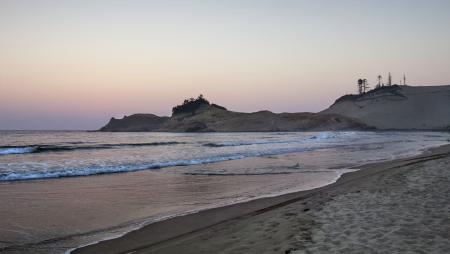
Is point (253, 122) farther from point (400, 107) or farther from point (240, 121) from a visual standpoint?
point (400, 107)

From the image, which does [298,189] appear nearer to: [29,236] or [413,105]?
[29,236]

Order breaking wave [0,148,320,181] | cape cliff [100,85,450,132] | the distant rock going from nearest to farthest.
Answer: breaking wave [0,148,320,181]
cape cliff [100,85,450,132]
the distant rock

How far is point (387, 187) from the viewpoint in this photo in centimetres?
1024

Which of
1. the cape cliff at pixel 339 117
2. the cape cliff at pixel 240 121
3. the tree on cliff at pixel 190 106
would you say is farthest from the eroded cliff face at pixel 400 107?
the tree on cliff at pixel 190 106

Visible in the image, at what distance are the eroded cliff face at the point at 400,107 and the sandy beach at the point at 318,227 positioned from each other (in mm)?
132620

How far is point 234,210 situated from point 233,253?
12.8ft

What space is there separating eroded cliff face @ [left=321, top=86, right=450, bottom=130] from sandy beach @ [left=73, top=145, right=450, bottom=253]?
132620 millimetres

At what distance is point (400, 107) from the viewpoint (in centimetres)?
15412

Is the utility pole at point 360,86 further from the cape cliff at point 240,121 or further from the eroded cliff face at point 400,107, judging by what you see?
the cape cliff at point 240,121

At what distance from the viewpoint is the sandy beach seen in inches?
211

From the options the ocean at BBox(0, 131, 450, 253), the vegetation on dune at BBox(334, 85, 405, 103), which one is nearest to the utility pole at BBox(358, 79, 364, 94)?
the vegetation on dune at BBox(334, 85, 405, 103)

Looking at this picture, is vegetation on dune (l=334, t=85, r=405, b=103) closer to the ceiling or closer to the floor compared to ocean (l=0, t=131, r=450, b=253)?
closer to the ceiling

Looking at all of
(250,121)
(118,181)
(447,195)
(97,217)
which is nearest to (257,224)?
(97,217)

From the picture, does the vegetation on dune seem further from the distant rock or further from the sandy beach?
the sandy beach
